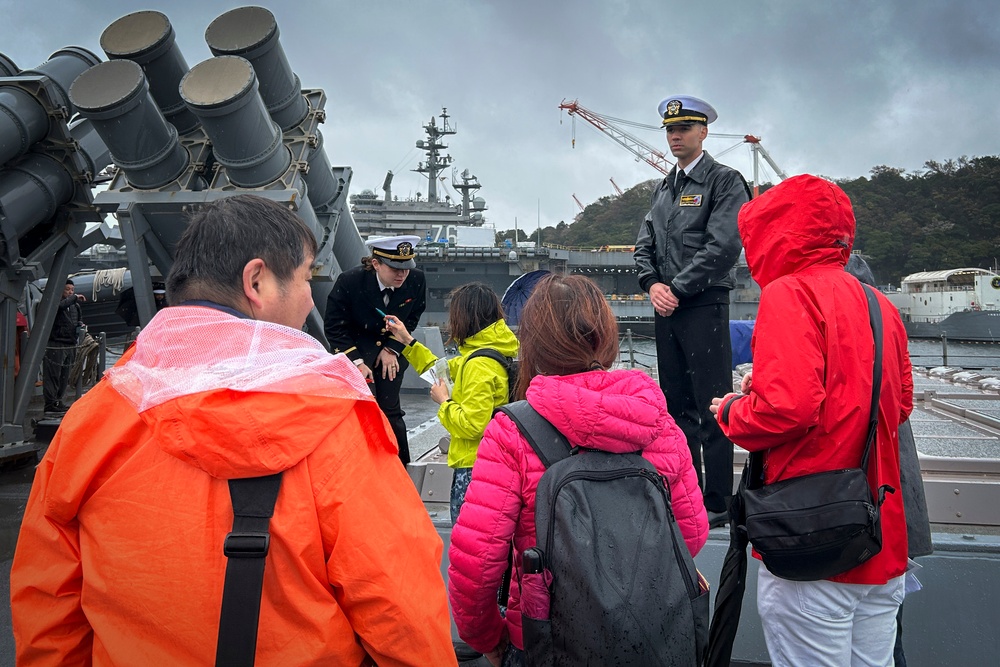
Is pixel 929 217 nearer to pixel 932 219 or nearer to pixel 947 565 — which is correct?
pixel 932 219

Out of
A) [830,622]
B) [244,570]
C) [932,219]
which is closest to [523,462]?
[244,570]

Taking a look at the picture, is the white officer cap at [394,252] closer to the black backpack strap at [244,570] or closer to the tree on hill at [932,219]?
the black backpack strap at [244,570]

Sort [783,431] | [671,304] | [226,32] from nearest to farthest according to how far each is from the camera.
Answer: [783,431], [671,304], [226,32]

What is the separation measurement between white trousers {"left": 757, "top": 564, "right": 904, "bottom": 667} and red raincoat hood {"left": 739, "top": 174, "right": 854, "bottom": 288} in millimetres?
795

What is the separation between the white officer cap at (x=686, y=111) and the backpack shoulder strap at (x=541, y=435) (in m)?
1.87

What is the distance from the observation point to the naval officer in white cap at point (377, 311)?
3.51m

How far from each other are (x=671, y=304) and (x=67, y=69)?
5.41m

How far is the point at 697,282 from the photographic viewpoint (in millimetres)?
2658

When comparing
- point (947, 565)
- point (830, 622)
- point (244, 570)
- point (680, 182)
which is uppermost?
point (680, 182)

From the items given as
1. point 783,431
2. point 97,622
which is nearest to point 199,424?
point 97,622

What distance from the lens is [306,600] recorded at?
0.90 metres

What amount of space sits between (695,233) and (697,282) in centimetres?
25

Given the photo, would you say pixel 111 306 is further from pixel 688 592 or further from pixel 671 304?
pixel 688 592

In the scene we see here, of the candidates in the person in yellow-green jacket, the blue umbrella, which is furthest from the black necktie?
the person in yellow-green jacket
